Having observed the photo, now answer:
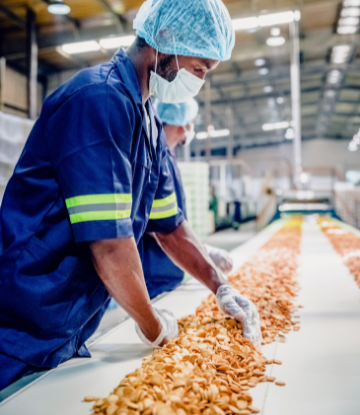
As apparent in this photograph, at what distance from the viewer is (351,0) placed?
7242mm

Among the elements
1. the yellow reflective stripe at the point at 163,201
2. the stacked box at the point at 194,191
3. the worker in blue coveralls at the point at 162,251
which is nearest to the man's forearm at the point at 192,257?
the yellow reflective stripe at the point at 163,201

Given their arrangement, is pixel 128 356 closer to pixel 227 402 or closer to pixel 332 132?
pixel 227 402

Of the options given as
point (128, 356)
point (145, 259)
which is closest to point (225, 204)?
point (145, 259)

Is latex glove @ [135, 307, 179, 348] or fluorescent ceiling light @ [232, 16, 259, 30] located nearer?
latex glove @ [135, 307, 179, 348]

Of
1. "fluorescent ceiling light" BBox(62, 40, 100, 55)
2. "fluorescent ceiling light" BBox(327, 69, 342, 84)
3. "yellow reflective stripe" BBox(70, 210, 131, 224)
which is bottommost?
"yellow reflective stripe" BBox(70, 210, 131, 224)

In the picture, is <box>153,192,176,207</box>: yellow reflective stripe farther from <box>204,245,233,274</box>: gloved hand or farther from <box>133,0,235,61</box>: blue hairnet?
<box>204,245,233,274</box>: gloved hand

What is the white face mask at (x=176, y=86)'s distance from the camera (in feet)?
3.67

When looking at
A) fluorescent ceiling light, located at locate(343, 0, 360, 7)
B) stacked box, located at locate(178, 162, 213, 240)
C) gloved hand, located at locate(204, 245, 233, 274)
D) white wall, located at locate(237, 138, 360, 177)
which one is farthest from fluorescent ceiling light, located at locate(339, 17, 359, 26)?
white wall, located at locate(237, 138, 360, 177)

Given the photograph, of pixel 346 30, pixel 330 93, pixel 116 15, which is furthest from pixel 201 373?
pixel 330 93

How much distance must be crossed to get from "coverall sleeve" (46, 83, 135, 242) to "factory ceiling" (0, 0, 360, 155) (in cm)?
477

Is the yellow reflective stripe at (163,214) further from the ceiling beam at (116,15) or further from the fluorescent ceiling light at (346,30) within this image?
the fluorescent ceiling light at (346,30)

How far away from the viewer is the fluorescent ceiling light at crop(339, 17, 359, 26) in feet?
26.8

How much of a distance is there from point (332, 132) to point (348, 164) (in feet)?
6.91

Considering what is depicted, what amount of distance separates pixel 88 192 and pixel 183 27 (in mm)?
573
